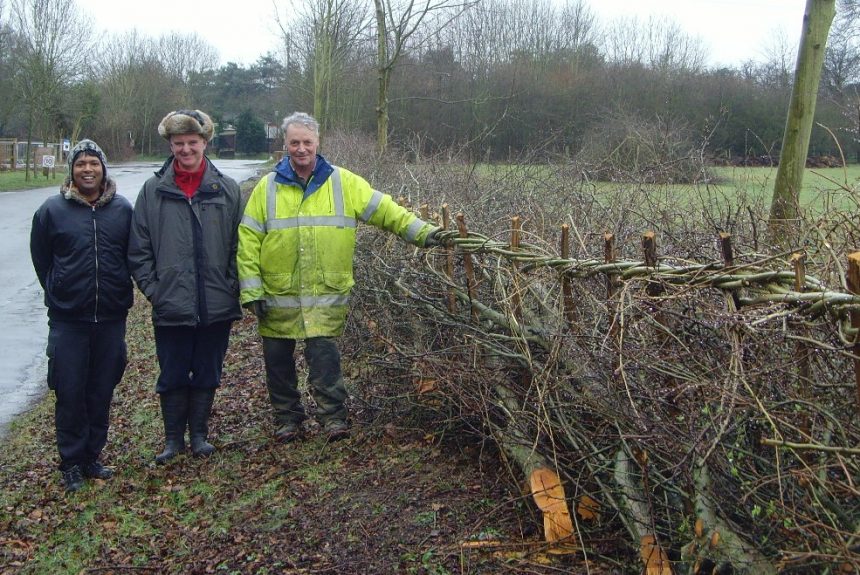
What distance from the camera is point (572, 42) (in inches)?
1339

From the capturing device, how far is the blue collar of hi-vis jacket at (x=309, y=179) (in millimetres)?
5375

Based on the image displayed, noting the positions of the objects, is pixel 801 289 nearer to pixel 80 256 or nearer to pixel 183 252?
pixel 183 252

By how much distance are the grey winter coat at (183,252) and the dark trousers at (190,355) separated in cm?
16

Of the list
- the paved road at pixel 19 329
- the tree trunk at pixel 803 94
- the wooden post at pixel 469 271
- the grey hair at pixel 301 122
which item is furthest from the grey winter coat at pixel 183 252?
the tree trunk at pixel 803 94

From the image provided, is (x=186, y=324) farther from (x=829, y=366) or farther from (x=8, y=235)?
(x=8, y=235)

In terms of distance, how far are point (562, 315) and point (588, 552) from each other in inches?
39.5

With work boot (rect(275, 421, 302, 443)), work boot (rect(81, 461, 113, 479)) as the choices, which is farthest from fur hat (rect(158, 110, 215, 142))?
work boot (rect(81, 461, 113, 479))

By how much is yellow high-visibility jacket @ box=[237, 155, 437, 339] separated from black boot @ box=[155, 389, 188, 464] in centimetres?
79

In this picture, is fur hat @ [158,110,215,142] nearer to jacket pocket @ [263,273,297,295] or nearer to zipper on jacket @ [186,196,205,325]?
zipper on jacket @ [186,196,205,325]

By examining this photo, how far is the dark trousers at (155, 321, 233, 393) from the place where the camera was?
5.46m

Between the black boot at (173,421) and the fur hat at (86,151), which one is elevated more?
the fur hat at (86,151)

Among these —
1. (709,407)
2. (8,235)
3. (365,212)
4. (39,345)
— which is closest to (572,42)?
(8,235)

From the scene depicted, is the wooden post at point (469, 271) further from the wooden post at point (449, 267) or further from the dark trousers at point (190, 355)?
the dark trousers at point (190, 355)

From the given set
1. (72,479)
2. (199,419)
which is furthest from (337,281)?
(72,479)
